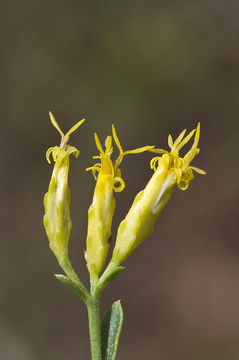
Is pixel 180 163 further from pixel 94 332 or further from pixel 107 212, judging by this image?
pixel 94 332

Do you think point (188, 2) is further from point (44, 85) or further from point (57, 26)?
point (44, 85)

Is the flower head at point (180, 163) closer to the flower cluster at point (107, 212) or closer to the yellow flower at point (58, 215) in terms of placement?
the flower cluster at point (107, 212)

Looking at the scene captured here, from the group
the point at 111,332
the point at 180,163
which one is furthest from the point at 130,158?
the point at 111,332

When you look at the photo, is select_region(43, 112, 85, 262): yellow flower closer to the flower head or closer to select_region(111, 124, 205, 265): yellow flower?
select_region(111, 124, 205, 265): yellow flower

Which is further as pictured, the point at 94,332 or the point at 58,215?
the point at 58,215

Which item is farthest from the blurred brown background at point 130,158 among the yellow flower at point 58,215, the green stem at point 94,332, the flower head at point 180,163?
the green stem at point 94,332

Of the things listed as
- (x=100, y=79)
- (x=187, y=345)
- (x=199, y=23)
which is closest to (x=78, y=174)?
(x=100, y=79)

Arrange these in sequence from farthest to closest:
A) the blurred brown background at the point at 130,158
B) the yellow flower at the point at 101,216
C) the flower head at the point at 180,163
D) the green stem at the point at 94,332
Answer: the blurred brown background at the point at 130,158
the flower head at the point at 180,163
the yellow flower at the point at 101,216
the green stem at the point at 94,332
